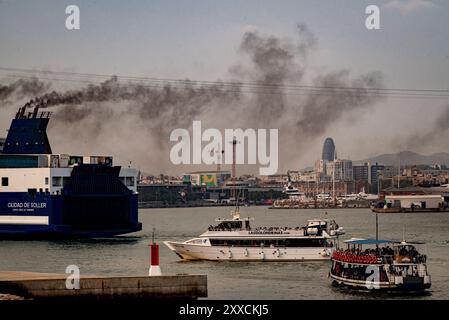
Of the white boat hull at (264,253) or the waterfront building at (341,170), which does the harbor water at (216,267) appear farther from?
the waterfront building at (341,170)

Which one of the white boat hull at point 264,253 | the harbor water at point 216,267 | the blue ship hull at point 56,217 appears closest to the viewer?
the harbor water at point 216,267

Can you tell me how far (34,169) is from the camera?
4075 centimetres

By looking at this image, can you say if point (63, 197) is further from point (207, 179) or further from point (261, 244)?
point (207, 179)

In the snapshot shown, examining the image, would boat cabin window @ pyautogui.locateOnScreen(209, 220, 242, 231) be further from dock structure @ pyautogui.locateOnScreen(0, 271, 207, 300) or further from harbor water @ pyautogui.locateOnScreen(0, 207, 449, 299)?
dock structure @ pyautogui.locateOnScreen(0, 271, 207, 300)

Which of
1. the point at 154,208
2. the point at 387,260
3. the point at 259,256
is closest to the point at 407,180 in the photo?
the point at 154,208

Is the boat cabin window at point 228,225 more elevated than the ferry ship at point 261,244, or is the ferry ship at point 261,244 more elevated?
the boat cabin window at point 228,225

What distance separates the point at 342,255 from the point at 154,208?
85.6m

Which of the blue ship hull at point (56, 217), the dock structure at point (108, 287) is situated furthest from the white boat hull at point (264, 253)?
the dock structure at point (108, 287)

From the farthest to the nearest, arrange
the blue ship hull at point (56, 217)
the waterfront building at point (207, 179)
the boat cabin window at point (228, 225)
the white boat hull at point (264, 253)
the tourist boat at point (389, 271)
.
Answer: the waterfront building at point (207, 179)
the blue ship hull at point (56, 217)
the boat cabin window at point (228, 225)
the white boat hull at point (264, 253)
the tourist boat at point (389, 271)

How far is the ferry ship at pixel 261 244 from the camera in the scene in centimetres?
2878

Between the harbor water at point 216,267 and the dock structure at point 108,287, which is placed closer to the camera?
the dock structure at point 108,287

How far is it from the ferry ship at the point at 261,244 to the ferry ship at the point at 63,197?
11763 millimetres

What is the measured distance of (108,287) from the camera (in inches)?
613
